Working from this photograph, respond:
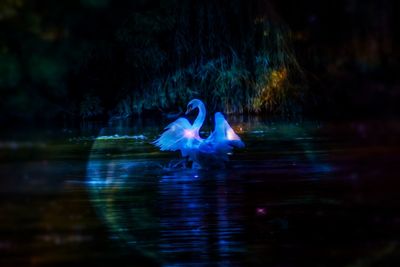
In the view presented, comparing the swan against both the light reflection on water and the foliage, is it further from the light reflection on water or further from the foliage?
the foliage

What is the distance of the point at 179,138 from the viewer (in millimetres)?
10008

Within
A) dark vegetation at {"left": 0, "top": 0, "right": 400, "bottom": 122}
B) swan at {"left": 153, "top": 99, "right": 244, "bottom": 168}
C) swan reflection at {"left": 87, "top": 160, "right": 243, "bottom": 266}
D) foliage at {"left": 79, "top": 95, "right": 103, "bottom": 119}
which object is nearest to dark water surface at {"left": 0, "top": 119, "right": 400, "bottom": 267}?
swan reflection at {"left": 87, "top": 160, "right": 243, "bottom": 266}

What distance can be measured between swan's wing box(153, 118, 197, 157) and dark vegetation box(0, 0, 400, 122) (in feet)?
18.0

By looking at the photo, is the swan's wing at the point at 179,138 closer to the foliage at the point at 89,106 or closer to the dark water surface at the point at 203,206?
the dark water surface at the point at 203,206

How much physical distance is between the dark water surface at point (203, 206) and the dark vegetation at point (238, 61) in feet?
13.2

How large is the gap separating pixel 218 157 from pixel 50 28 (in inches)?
154

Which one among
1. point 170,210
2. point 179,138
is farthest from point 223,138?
point 170,210

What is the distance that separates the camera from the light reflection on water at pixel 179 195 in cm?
552

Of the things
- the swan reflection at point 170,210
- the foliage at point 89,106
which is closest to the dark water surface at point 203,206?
the swan reflection at point 170,210

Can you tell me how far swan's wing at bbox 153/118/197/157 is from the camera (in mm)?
9891

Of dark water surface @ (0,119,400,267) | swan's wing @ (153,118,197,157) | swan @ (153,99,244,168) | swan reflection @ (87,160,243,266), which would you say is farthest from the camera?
swan's wing @ (153,118,197,157)

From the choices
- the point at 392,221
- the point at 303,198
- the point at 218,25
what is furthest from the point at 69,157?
the point at 218,25

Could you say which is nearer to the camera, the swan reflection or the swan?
the swan reflection

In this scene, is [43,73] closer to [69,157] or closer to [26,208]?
[69,157]
